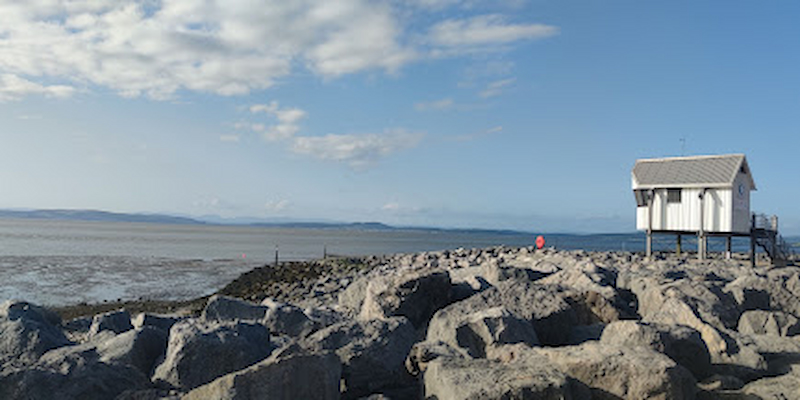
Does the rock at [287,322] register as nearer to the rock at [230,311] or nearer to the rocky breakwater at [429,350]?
the rocky breakwater at [429,350]

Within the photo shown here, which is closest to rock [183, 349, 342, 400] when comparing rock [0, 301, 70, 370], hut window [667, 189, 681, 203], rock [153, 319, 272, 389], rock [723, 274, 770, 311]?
rock [153, 319, 272, 389]

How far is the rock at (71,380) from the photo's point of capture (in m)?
4.14

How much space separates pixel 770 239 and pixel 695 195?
4792 millimetres

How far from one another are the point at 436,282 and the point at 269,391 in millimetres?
4014

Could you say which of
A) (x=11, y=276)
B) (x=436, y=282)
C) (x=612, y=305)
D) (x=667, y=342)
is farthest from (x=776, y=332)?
(x=11, y=276)

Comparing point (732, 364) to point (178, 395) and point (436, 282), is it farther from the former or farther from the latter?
point (178, 395)

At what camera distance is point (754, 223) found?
25594 millimetres

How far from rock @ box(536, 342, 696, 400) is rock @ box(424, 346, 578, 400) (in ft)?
0.81

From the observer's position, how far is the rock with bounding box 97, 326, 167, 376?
5094 mm

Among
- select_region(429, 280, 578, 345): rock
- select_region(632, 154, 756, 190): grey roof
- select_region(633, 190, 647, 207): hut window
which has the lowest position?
select_region(429, 280, 578, 345): rock

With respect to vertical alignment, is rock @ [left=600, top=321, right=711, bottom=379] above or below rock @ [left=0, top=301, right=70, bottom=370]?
above

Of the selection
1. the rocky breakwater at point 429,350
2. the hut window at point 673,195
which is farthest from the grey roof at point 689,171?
the rocky breakwater at point 429,350

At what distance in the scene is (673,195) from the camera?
2523 cm

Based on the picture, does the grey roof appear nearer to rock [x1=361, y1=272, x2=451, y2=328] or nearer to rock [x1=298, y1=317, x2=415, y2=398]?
rock [x1=361, y1=272, x2=451, y2=328]
